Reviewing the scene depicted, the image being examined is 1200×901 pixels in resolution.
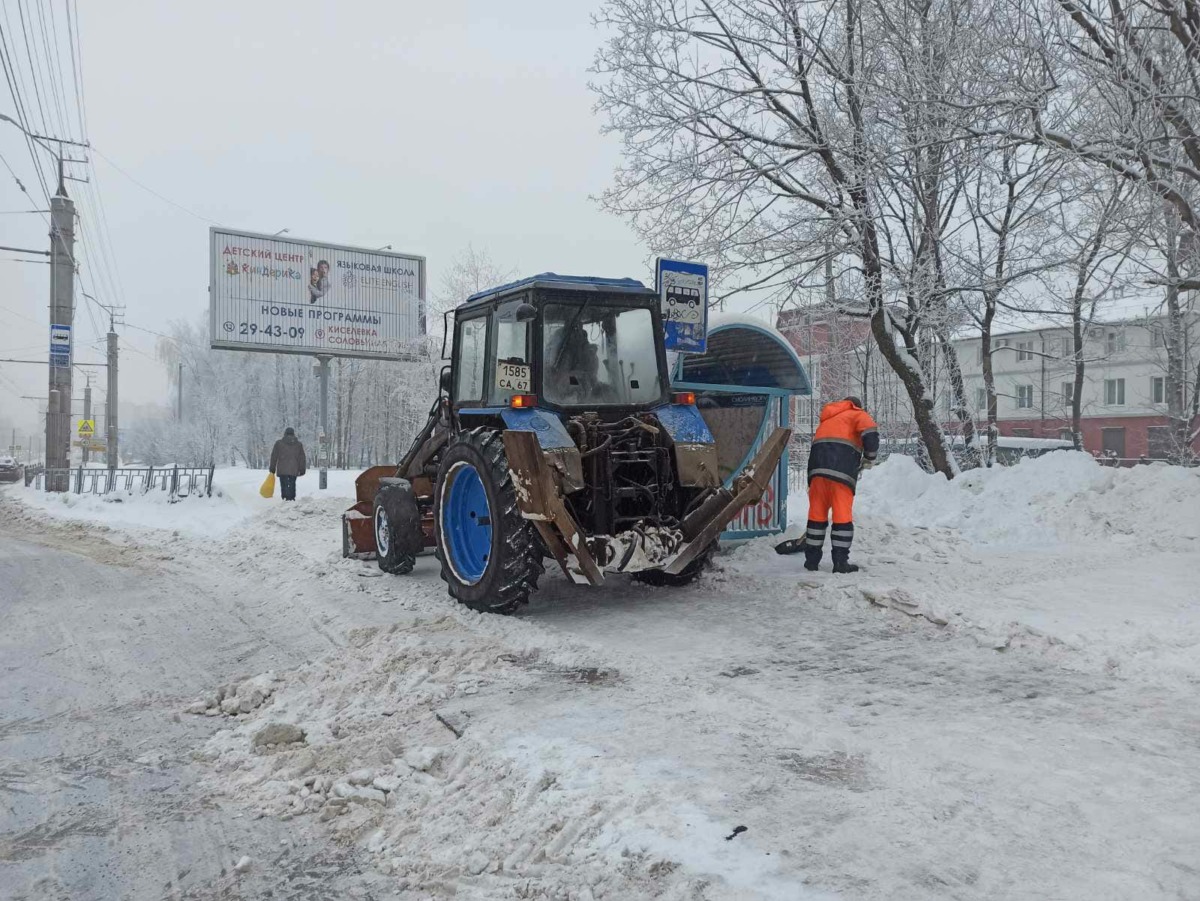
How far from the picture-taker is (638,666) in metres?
5.11

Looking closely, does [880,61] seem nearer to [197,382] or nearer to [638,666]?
[638,666]

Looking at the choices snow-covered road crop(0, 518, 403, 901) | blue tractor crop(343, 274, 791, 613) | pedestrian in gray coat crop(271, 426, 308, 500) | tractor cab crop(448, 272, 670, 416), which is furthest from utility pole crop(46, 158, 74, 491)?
tractor cab crop(448, 272, 670, 416)

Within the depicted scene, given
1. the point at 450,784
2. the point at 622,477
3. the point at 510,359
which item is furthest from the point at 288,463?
the point at 450,784

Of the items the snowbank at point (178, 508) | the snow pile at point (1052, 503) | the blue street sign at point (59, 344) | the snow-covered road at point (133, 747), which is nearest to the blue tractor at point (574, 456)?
the snow-covered road at point (133, 747)

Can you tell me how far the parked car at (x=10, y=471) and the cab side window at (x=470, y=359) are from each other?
37.8 m

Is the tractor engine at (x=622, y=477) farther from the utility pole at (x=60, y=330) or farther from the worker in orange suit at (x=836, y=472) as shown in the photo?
the utility pole at (x=60, y=330)

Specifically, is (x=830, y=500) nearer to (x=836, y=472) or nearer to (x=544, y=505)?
(x=836, y=472)

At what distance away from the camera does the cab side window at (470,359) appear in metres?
7.54

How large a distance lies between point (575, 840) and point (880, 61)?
1126 centimetres

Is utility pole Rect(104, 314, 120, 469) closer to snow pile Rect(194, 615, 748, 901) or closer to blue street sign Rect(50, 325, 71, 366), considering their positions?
blue street sign Rect(50, 325, 71, 366)

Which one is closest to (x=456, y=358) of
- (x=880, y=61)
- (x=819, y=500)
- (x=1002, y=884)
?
(x=819, y=500)

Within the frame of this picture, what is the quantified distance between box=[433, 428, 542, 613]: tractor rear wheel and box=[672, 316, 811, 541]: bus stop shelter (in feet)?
10.6

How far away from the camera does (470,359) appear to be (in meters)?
7.81

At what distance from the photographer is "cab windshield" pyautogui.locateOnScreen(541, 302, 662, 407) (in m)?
6.95
